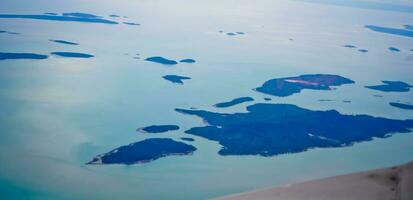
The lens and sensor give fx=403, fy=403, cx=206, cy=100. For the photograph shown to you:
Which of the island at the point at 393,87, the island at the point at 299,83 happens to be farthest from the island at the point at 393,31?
the island at the point at 299,83

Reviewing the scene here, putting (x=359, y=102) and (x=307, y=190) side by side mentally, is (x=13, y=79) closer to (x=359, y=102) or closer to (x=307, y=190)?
(x=359, y=102)

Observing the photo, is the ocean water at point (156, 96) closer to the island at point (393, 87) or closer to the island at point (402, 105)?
the island at point (402, 105)

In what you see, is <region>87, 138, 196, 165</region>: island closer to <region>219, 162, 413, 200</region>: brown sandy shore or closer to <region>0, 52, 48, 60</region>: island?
<region>219, 162, 413, 200</region>: brown sandy shore

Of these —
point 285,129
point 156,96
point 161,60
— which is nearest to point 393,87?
point 285,129

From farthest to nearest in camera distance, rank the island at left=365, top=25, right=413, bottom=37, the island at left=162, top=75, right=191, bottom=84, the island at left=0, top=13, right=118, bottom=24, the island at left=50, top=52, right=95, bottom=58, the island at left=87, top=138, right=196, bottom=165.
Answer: the island at left=365, top=25, right=413, bottom=37, the island at left=0, top=13, right=118, bottom=24, the island at left=50, top=52, right=95, bottom=58, the island at left=162, top=75, right=191, bottom=84, the island at left=87, top=138, right=196, bottom=165

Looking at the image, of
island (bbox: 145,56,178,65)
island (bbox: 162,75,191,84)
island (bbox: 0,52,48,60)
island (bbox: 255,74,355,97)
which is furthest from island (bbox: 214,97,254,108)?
island (bbox: 0,52,48,60)

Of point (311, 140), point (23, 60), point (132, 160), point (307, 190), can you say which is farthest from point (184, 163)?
point (23, 60)
